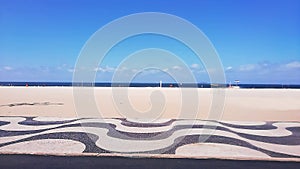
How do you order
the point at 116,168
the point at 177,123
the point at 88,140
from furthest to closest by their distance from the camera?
the point at 177,123, the point at 88,140, the point at 116,168

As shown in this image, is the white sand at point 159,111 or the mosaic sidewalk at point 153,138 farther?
the white sand at point 159,111

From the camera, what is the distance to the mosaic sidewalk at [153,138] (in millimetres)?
6422

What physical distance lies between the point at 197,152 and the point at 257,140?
2.58 meters

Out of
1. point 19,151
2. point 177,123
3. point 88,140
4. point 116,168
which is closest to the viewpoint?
point 116,168

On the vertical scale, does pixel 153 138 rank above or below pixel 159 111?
below

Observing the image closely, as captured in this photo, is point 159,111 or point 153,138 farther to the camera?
point 159,111

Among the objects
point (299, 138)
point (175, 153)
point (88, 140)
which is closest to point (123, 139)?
point (88, 140)

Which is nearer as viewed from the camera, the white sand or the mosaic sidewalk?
the mosaic sidewalk

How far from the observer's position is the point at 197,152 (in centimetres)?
639

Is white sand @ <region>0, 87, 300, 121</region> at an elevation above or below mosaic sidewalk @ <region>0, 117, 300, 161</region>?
above

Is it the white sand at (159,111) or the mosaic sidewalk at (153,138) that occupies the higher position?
the white sand at (159,111)

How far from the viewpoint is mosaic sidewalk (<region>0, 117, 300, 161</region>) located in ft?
21.1

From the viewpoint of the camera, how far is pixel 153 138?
8203 mm

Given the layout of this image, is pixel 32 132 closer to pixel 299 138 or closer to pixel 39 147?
pixel 39 147
